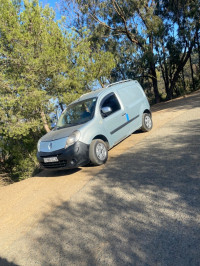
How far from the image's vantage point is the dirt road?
8.76 ft

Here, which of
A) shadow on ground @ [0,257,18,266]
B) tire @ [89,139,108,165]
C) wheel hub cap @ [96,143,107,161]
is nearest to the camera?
shadow on ground @ [0,257,18,266]

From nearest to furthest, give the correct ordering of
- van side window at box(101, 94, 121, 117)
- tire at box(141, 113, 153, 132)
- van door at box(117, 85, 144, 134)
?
van side window at box(101, 94, 121, 117) < van door at box(117, 85, 144, 134) < tire at box(141, 113, 153, 132)

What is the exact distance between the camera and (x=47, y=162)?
A: 567 centimetres

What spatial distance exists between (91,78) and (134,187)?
9.99 meters

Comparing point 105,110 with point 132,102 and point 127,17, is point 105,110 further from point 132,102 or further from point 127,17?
point 127,17

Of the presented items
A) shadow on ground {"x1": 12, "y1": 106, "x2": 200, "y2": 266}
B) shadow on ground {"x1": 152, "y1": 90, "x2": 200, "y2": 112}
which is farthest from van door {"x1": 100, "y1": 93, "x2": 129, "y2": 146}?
shadow on ground {"x1": 152, "y1": 90, "x2": 200, "y2": 112}

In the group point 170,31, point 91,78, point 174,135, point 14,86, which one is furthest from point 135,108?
point 170,31

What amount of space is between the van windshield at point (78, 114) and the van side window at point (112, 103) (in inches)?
11.9

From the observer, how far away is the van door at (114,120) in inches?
247

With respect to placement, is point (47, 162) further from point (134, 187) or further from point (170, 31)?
point (170, 31)

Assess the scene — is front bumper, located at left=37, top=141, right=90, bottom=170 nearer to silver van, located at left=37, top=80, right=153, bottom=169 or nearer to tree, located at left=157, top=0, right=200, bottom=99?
silver van, located at left=37, top=80, right=153, bottom=169

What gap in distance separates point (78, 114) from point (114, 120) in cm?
103

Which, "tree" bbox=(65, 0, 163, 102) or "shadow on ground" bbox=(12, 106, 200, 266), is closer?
"shadow on ground" bbox=(12, 106, 200, 266)

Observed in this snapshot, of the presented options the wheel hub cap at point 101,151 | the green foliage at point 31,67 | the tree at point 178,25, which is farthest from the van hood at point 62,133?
the tree at point 178,25
